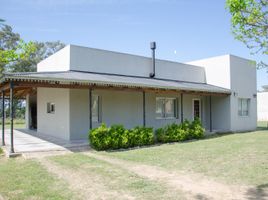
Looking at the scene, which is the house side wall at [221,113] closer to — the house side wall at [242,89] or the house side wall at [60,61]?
the house side wall at [242,89]

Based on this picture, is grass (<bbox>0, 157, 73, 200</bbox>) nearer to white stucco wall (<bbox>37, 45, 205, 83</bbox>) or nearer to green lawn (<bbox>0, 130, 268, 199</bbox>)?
green lawn (<bbox>0, 130, 268, 199</bbox>)

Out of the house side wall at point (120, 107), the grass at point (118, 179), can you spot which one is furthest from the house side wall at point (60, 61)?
the grass at point (118, 179)

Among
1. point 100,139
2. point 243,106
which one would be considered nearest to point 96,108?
point 100,139

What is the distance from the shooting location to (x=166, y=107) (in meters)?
16.9

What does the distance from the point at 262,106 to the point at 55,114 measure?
96.6ft

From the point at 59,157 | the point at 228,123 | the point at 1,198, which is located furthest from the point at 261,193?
the point at 228,123

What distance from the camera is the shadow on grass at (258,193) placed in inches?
187

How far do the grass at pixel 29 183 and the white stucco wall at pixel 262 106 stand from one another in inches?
1295

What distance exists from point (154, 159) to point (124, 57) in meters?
8.47

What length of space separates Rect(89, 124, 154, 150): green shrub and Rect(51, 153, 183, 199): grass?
1555mm

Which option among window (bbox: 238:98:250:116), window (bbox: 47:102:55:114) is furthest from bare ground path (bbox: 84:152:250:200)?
window (bbox: 238:98:250:116)

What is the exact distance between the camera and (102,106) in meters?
13.5

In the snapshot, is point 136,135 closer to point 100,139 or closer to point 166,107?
point 100,139

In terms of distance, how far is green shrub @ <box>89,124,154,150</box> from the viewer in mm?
10305
